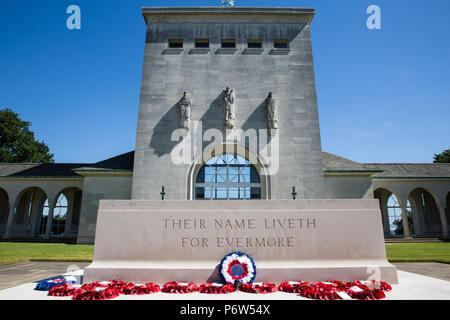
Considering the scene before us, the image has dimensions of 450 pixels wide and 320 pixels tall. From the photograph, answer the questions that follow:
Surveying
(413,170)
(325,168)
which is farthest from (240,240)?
(413,170)

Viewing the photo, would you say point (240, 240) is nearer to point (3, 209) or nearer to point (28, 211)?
point (28, 211)

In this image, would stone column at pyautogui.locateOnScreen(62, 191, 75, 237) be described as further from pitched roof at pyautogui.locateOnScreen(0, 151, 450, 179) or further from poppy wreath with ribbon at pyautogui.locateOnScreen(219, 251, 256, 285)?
poppy wreath with ribbon at pyautogui.locateOnScreen(219, 251, 256, 285)

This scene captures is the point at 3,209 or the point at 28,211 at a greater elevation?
the point at 3,209

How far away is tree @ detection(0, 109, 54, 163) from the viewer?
141 feet

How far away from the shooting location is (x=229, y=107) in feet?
64.8

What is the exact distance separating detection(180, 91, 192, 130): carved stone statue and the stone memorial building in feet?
0.24

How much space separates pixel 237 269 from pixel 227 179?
46.1 ft

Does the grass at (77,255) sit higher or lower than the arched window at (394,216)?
lower

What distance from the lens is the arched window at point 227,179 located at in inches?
790

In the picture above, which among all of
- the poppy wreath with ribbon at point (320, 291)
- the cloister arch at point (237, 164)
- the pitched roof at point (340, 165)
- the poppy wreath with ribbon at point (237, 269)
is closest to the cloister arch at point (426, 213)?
the pitched roof at point (340, 165)

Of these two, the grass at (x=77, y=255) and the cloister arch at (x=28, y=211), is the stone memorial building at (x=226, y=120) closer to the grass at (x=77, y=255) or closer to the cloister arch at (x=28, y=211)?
the grass at (x=77, y=255)

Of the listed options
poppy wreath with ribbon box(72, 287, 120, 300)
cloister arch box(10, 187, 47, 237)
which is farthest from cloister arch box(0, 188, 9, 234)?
poppy wreath with ribbon box(72, 287, 120, 300)

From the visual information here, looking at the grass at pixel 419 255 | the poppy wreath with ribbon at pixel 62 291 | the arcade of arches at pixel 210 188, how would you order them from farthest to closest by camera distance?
1. the arcade of arches at pixel 210 188
2. the grass at pixel 419 255
3. the poppy wreath with ribbon at pixel 62 291

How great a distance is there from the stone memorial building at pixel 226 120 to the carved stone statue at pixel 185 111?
73mm
